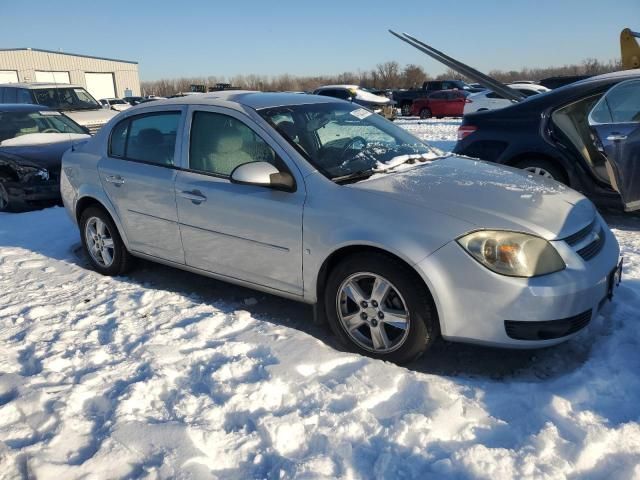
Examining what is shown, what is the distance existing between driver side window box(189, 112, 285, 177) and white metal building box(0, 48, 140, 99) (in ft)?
150

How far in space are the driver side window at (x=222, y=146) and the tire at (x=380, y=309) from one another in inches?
36.9

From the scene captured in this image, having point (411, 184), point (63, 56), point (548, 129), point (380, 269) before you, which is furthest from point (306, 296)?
point (63, 56)

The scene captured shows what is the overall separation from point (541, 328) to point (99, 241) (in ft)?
12.3

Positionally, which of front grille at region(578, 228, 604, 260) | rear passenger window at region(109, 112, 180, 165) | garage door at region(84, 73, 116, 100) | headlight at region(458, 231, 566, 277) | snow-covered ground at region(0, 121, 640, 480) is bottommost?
snow-covered ground at region(0, 121, 640, 480)

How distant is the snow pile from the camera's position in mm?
2328

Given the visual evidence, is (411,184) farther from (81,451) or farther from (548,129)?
(548,129)

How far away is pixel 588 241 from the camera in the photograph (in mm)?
3139

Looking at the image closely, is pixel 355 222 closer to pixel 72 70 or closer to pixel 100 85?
pixel 72 70

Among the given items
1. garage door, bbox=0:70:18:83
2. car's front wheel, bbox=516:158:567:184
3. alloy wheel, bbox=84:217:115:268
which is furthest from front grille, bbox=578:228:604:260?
garage door, bbox=0:70:18:83

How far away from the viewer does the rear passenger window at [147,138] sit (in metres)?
4.18

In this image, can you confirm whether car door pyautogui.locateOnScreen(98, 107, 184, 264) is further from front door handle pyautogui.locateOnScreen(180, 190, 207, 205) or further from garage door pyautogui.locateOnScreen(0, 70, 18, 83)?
garage door pyautogui.locateOnScreen(0, 70, 18, 83)

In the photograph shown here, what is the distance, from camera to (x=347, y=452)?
7.84 feet

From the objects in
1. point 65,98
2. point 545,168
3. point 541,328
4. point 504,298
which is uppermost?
point 65,98

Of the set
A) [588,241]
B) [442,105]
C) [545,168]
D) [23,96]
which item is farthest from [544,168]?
[442,105]
